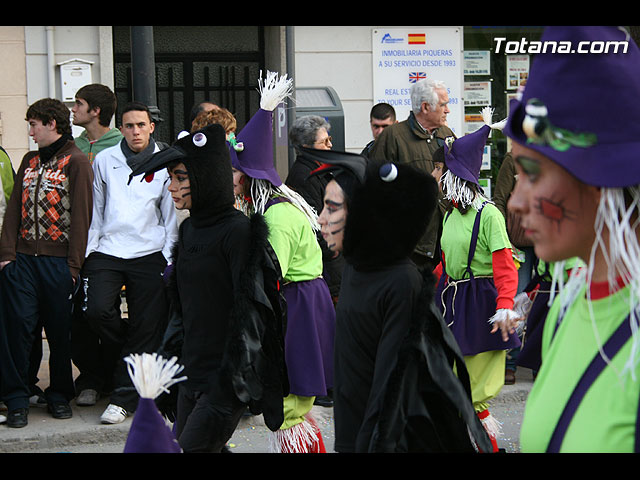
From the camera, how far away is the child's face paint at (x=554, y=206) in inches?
74.4

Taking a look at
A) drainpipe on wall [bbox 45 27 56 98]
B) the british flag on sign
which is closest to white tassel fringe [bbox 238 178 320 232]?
drainpipe on wall [bbox 45 27 56 98]

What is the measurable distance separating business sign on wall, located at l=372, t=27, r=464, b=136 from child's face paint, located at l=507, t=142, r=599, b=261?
31.6 feet

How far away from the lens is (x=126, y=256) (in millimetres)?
6457

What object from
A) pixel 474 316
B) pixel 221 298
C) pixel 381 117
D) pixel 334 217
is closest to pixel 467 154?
pixel 474 316

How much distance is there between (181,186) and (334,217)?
3.63 feet

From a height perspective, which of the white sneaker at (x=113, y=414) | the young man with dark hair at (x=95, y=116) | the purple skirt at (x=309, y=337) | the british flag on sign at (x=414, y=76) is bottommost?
the white sneaker at (x=113, y=414)

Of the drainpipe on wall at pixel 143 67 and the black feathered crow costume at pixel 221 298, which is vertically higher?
the drainpipe on wall at pixel 143 67

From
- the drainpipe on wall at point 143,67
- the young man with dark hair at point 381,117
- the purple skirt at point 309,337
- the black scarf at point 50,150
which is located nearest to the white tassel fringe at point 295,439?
the purple skirt at point 309,337

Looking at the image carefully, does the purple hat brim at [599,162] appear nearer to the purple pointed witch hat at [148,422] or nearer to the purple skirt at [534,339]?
the purple pointed witch hat at [148,422]

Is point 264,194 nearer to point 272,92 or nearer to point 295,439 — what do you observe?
point 272,92

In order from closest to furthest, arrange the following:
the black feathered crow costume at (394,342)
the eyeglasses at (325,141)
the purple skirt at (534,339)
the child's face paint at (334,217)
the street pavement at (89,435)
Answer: the black feathered crow costume at (394,342) < the child's face paint at (334,217) < the purple skirt at (534,339) < the street pavement at (89,435) < the eyeglasses at (325,141)

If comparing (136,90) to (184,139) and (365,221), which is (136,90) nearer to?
(184,139)

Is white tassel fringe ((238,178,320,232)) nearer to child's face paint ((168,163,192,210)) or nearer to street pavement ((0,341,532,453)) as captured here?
child's face paint ((168,163,192,210))
